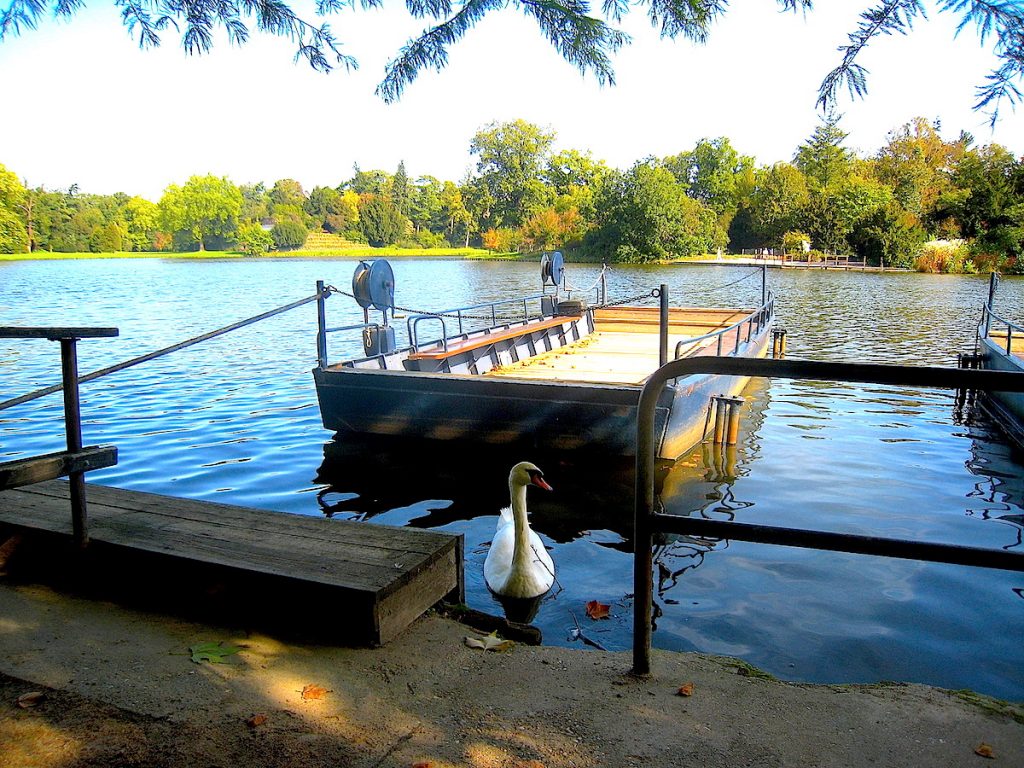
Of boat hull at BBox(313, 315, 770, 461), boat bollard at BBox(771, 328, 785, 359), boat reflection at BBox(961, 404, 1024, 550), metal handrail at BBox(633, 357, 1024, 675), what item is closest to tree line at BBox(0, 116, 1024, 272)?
boat bollard at BBox(771, 328, 785, 359)

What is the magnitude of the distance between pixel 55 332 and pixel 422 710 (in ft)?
7.19

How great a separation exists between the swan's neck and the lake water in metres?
A: 0.36

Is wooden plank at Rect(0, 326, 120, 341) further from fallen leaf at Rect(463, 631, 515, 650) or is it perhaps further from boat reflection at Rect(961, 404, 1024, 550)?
boat reflection at Rect(961, 404, 1024, 550)

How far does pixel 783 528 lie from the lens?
260cm

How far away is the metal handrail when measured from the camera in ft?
7.82

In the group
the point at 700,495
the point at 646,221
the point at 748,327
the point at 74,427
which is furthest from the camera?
the point at 646,221

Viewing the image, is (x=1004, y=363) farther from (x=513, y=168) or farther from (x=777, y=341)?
(x=513, y=168)

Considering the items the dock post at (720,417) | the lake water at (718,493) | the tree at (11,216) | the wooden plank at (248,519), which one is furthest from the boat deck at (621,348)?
the tree at (11,216)

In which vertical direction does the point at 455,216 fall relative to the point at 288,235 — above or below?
above

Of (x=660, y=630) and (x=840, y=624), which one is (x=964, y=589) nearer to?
(x=840, y=624)

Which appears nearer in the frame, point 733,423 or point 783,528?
point 783,528

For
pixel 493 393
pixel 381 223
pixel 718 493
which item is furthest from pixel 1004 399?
pixel 381 223

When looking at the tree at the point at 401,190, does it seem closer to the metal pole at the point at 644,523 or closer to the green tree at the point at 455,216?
the green tree at the point at 455,216

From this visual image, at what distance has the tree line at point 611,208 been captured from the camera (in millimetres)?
59406
